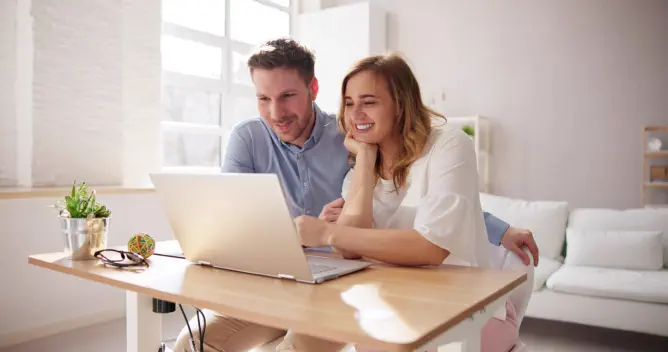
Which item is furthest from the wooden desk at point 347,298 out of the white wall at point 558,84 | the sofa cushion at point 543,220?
the white wall at point 558,84

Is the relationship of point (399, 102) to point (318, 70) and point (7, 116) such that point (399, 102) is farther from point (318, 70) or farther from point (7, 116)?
point (318, 70)

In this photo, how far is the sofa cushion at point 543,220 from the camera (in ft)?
12.1

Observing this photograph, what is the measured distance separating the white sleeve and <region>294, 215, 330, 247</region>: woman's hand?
20 cm

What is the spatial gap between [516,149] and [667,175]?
1167 millimetres

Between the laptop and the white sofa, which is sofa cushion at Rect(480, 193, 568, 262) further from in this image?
the laptop

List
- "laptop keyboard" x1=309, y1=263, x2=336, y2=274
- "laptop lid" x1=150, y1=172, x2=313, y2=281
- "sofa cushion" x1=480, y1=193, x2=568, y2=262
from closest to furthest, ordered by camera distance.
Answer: "laptop lid" x1=150, y1=172, x2=313, y2=281, "laptop keyboard" x1=309, y1=263, x2=336, y2=274, "sofa cushion" x1=480, y1=193, x2=568, y2=262

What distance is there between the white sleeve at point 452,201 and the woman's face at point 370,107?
0.63 feet

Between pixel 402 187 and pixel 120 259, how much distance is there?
0.72 metres

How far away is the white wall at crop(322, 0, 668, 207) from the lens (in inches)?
179

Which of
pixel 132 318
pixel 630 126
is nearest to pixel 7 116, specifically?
pixel 132 318

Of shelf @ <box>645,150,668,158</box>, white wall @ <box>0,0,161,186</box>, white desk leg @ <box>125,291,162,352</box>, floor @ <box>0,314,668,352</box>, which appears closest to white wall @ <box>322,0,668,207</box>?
shelf @ <box>645,150,668,158</box>

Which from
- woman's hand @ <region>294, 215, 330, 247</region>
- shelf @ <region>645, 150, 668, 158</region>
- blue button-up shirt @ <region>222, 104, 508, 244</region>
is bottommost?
woman's hand @ <region>294, 215, 330, 247</region>

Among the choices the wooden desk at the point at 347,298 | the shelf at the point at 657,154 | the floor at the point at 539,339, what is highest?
the shelf at the point at 657,154

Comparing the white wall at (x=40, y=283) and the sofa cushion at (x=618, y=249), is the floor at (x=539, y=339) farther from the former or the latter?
the sofa cushion at (x=618, y=249)
